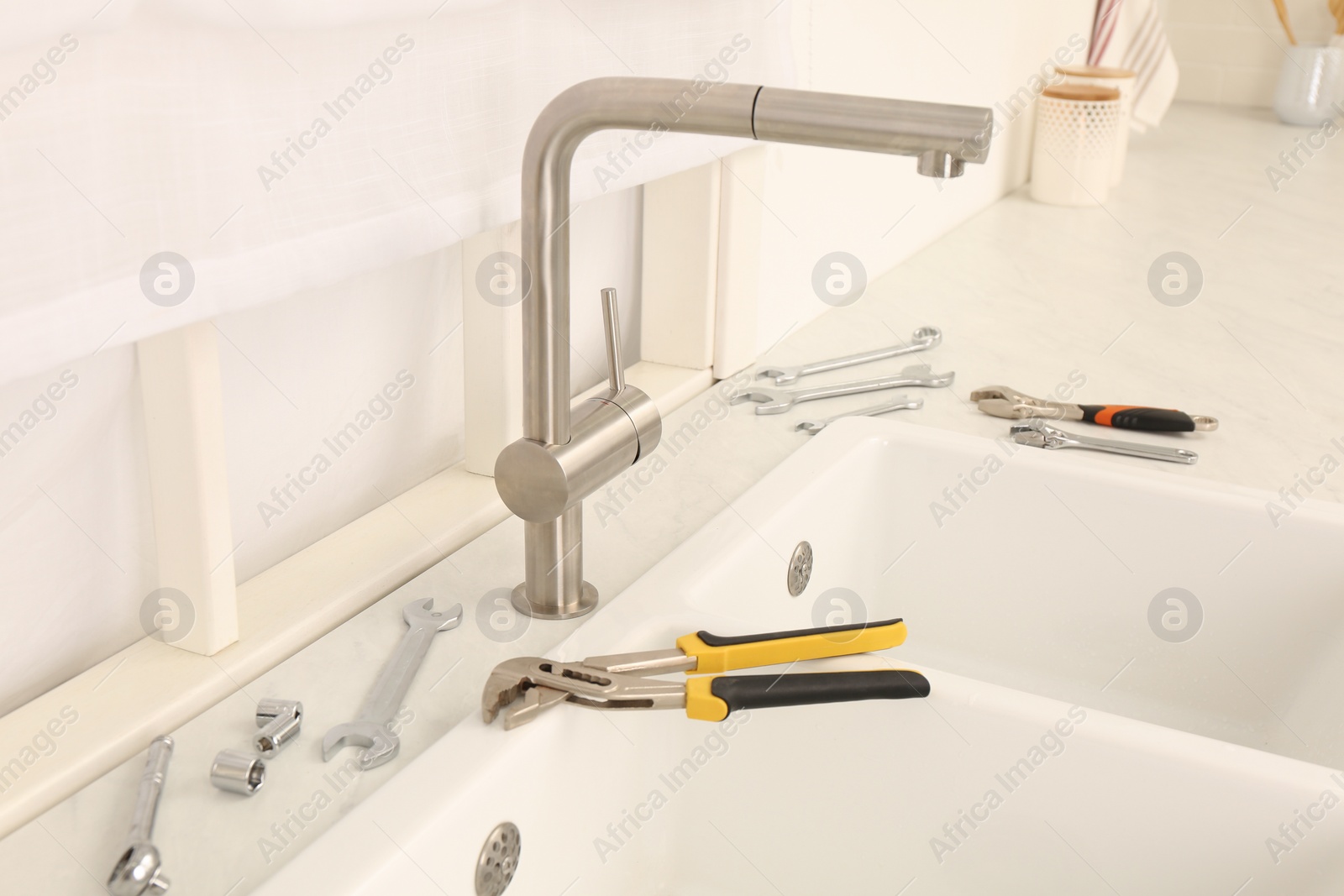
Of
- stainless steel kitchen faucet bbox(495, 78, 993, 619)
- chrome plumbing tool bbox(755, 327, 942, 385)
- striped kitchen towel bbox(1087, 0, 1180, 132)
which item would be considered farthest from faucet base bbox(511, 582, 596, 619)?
striped kitchen towel bbox(1087, 0, 1180, 132)

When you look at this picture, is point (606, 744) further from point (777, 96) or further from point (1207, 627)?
point (1207, 627)

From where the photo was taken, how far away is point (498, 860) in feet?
1.86

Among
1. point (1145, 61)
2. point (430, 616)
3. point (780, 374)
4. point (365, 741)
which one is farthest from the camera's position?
point (1145, 61)

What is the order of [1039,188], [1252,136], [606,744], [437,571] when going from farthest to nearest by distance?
[1252,136], [1039,188], [437,571], [606,744]

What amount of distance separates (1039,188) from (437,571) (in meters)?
1.36

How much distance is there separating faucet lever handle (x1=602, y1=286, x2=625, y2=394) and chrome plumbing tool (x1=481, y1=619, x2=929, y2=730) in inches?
6.0

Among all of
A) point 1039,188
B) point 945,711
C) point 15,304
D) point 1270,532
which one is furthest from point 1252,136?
point 15,304

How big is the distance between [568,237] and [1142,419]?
1.87 feet

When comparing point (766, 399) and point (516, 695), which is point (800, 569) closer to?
point (766, 399)

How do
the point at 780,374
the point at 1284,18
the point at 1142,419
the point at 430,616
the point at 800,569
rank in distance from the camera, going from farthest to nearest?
the point at 1284,18
the point at 780,374
the point at 1142,419
the point at 800,569
the point at 430,616

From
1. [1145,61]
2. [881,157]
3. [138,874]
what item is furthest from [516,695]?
[1145,61]

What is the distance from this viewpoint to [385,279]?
775 mm

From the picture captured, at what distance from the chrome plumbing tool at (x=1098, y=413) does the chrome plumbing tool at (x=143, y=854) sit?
0.71 meters

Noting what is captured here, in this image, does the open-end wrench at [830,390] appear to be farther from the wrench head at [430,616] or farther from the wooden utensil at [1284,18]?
the wooden utensil at [1284,18]
